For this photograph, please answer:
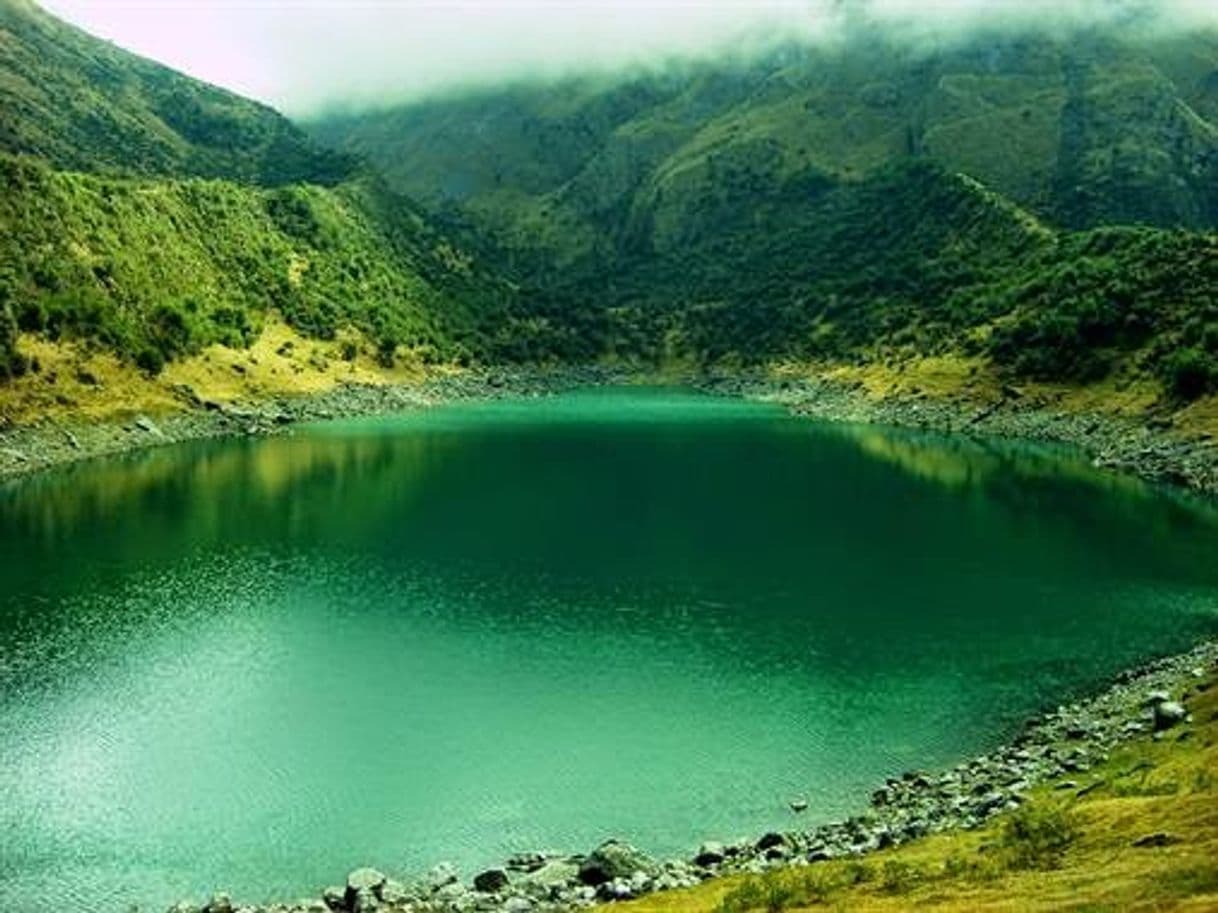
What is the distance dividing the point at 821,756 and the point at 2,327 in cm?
12721

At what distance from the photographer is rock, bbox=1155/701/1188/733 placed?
1812 inches

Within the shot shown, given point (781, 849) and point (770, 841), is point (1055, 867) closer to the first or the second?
point (781, 849)

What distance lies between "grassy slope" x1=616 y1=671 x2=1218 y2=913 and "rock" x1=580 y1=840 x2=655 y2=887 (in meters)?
2.55

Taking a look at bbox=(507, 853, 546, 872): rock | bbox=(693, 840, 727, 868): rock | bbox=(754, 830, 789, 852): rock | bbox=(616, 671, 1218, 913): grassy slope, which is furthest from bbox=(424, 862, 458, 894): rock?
bbox=(754, 830, 789, 852): rock

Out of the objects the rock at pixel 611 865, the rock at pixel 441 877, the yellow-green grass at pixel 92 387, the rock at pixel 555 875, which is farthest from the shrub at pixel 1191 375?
the yellow-green grass at pixel 92 387

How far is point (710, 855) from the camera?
40.1m

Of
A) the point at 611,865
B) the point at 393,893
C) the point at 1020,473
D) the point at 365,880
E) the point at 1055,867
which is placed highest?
the point at 1055,867

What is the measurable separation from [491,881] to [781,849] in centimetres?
913

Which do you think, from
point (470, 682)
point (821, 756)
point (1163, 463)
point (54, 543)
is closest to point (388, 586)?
point (470, 682)

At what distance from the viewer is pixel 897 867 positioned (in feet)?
107

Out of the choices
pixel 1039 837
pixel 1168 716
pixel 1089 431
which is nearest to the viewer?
pixel 1039 837

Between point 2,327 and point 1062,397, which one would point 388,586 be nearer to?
point 2,327

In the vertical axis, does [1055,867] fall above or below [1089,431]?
below

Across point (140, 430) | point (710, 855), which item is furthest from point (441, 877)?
point (140, 430)
